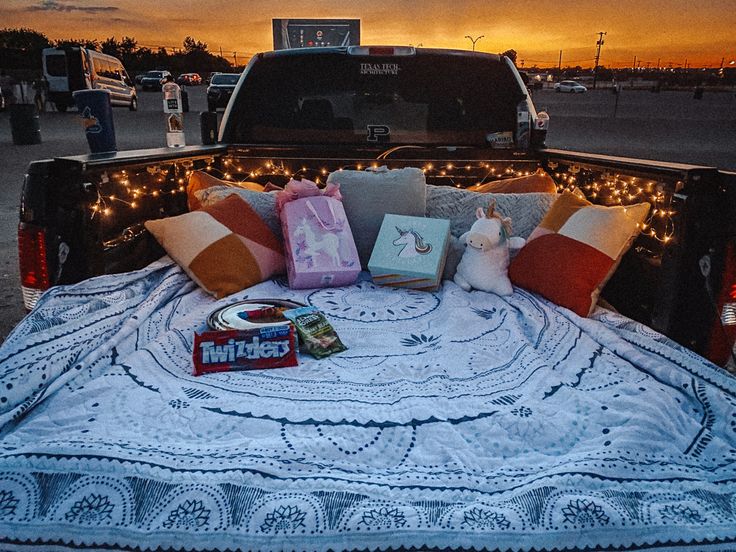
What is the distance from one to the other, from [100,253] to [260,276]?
27.6 inches

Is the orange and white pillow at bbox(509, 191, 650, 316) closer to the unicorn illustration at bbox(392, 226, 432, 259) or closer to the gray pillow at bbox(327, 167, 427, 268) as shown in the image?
the unicorn illustration at bbox(392, 226, 432, 259)

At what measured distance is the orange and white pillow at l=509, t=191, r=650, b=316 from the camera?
2.24 m

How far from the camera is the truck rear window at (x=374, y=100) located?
337 cm

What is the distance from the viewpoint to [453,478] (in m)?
1.21

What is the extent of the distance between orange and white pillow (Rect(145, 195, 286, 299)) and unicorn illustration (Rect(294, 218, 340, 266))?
18 cm

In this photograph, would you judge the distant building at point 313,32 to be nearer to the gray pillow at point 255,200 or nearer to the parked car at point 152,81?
the gray pillow at point 255,200

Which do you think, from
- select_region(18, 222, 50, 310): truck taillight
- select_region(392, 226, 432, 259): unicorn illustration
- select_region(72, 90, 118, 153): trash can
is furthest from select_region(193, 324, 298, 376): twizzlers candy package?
select_region(72, 90, 118, 153): trash can

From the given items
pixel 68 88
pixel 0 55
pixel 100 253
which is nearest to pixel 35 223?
pixel 100 253

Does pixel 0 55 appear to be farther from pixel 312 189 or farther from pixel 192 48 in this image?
pixel 312 189

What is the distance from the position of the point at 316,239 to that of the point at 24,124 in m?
12.2

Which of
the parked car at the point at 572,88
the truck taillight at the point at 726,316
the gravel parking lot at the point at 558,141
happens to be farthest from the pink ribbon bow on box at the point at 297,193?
the parked car at the point at 572,88

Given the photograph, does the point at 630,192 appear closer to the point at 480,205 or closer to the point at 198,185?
the point at 480,205

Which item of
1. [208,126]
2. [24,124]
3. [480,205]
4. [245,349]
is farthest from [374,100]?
[24,124]

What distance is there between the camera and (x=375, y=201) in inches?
112
